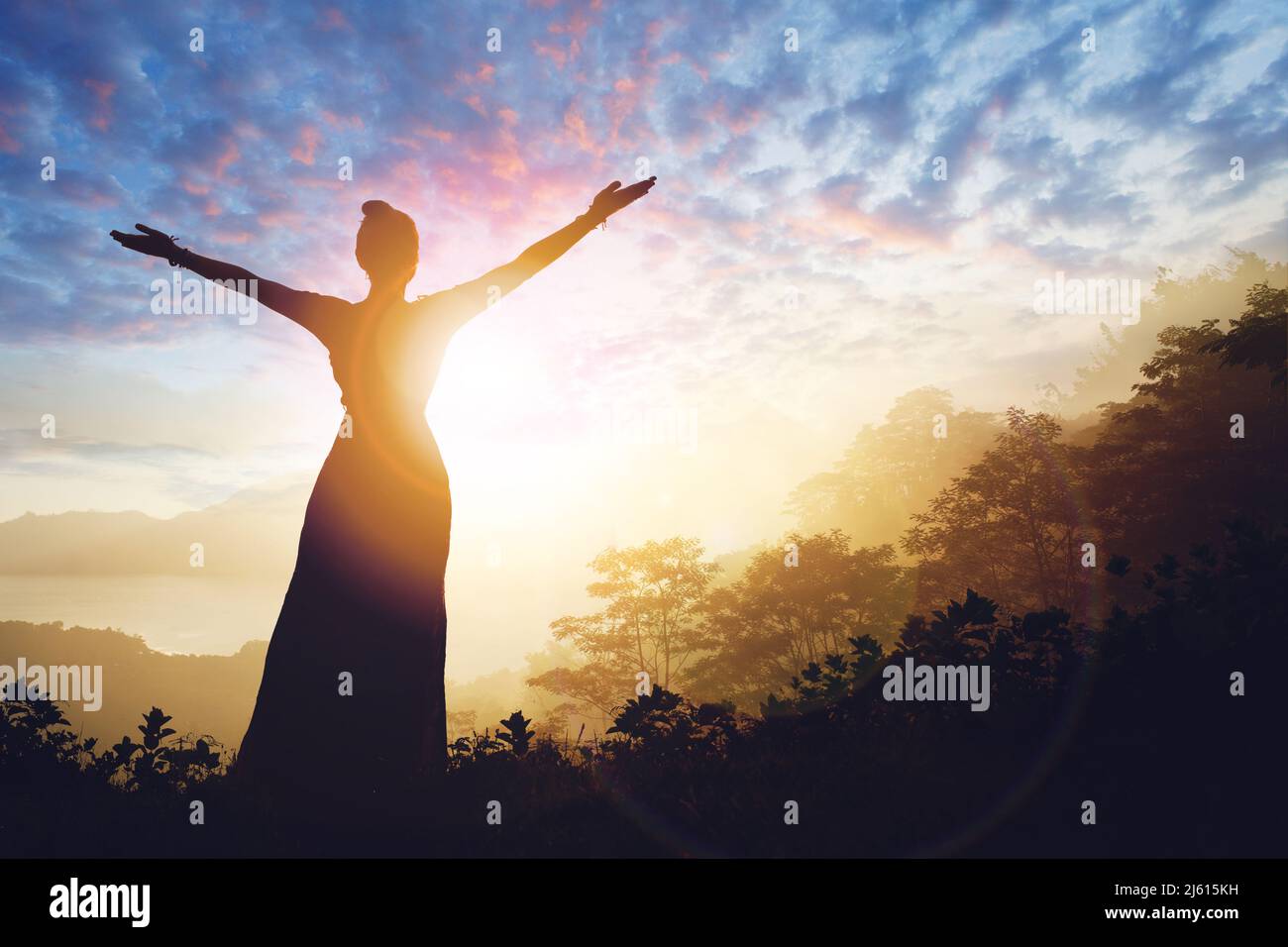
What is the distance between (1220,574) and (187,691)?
70714 mm

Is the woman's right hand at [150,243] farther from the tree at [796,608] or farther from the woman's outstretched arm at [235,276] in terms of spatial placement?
the tree at [796,608]

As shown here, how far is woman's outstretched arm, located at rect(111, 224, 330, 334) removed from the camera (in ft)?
19.3

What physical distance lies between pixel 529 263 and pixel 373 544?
2.78m

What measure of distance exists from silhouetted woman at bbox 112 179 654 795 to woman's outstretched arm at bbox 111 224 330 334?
1cm

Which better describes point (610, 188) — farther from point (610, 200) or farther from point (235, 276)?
point (235, 276)

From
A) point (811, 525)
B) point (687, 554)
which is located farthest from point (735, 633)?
point (811, 525)

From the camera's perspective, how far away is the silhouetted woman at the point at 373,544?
5.18 meters

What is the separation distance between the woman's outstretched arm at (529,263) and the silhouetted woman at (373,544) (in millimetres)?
13

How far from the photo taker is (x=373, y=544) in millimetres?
5688

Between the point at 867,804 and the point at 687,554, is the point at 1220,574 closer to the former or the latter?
the point at 867,804

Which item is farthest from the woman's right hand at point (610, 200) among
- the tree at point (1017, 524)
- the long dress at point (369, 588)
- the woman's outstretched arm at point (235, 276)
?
the tree at point (1017, 524)

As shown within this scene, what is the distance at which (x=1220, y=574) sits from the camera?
5.36 meters

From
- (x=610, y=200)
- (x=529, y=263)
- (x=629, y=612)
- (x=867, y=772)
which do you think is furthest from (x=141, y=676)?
(x=867, y=772)

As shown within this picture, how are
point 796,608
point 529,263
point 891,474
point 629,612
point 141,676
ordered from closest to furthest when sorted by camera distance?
point 529,263
point 796,608
point 629,612
point 141,676
point 891,474
